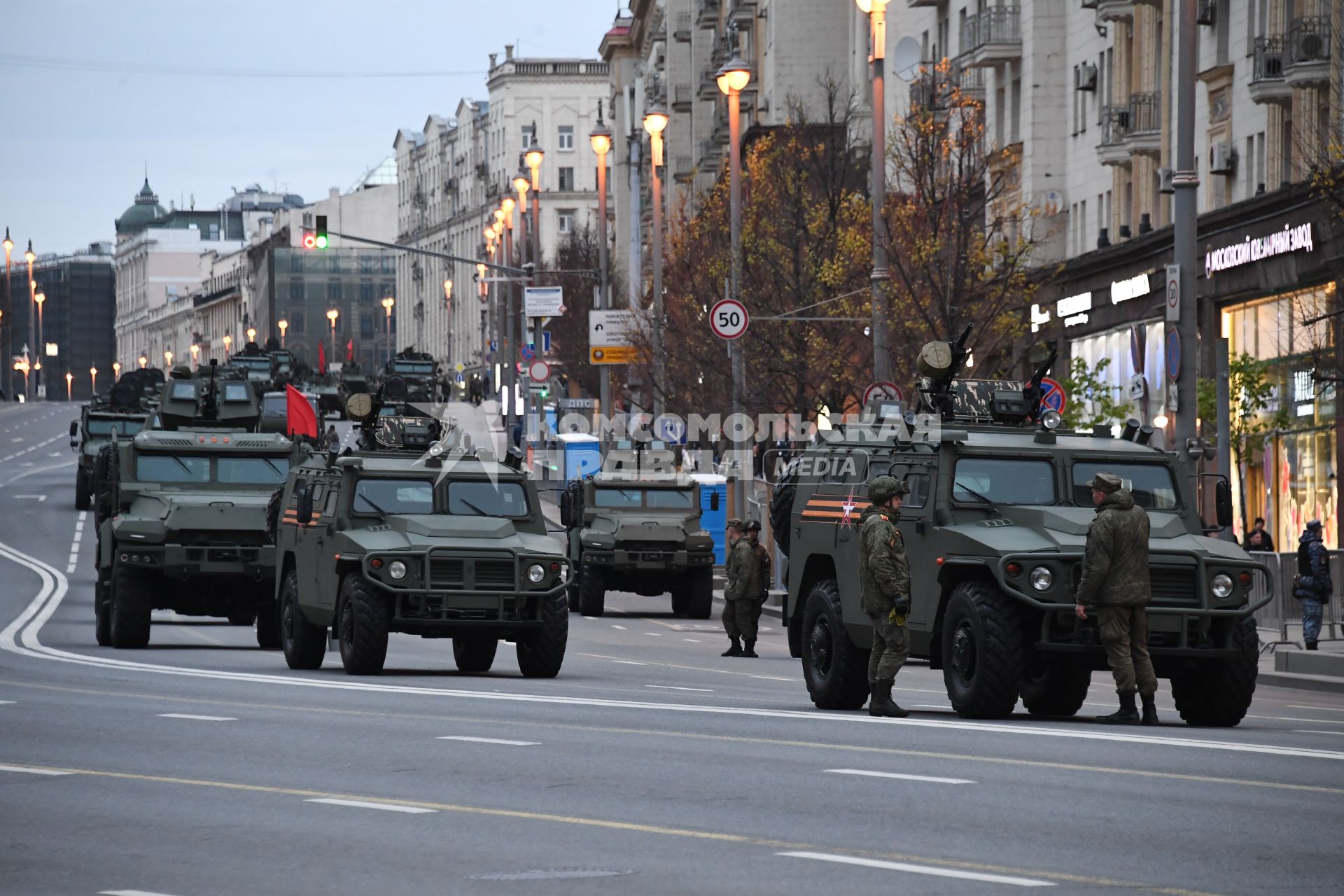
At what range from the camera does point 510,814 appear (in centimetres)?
1142

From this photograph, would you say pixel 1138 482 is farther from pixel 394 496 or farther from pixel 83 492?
pixel 83 492

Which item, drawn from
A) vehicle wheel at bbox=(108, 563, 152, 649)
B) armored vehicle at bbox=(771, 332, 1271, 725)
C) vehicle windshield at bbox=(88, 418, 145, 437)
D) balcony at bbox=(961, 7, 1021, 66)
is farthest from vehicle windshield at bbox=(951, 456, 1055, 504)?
vehicle windshield at bbox=(88, 418, 145, 437)

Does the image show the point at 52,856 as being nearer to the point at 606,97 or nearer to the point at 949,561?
the point at 949,561

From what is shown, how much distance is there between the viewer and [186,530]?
91.6 feet

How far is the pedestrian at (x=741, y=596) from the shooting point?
96.6ft

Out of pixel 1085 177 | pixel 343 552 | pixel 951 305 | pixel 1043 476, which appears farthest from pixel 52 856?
pixel 1085 177

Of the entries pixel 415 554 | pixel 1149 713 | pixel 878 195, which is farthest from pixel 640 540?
pixel 1149 713

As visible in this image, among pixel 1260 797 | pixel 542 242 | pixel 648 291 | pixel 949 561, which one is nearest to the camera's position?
pixel 1260 797

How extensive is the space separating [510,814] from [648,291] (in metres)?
56.4

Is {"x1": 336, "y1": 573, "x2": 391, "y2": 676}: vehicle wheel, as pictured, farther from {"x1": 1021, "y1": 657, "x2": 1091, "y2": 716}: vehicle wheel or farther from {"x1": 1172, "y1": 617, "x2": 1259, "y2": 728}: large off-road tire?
{"x1": 1172, "y1": 617, "x2": 1259, "y2": 728}: large off-road tire

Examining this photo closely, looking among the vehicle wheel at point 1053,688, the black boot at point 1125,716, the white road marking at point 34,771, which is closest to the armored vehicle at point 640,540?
the vehicle wheel at point 1053,688

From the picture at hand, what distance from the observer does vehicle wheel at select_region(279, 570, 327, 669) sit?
23.2m

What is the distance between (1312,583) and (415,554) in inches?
481

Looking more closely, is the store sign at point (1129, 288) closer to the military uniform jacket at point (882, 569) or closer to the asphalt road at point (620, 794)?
the asphalt road at point (620, 794)
